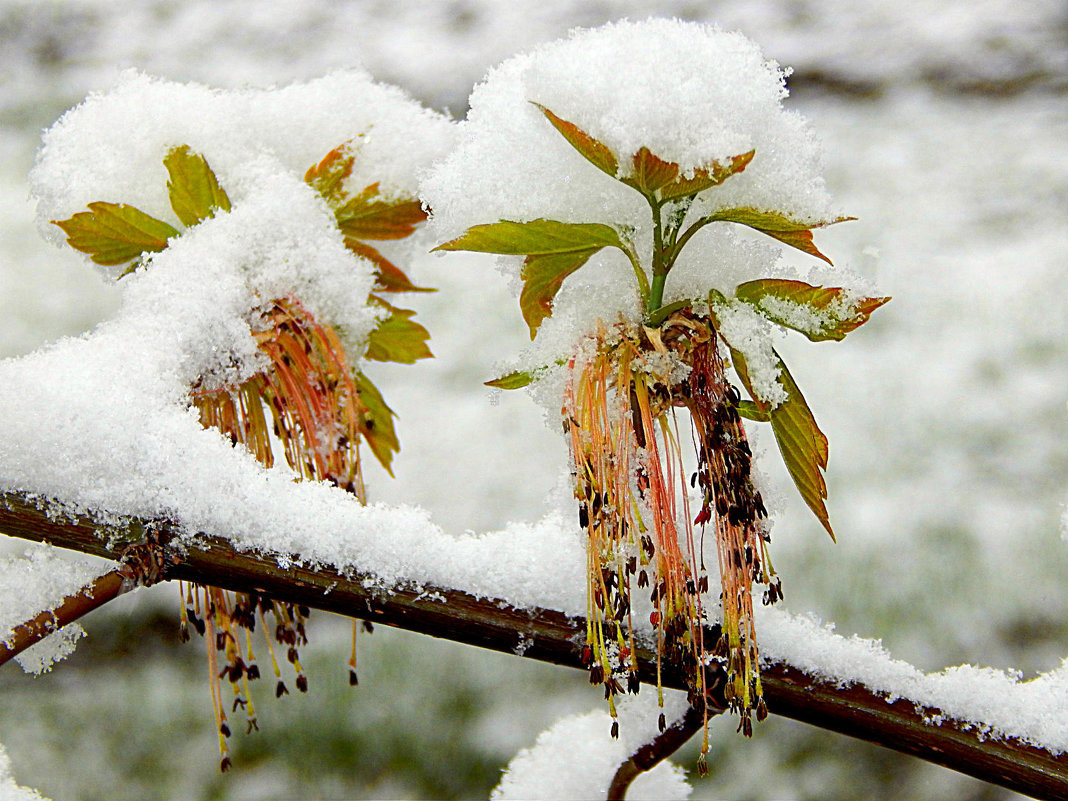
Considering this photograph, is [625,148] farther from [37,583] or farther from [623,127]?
[37,583]

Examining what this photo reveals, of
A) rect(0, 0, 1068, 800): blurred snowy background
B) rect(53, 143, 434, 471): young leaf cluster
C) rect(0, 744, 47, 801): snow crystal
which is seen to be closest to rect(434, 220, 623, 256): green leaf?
rect(53, 143, 434, 471): young leaf cluster

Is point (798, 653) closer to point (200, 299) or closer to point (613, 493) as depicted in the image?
point (613, 493)

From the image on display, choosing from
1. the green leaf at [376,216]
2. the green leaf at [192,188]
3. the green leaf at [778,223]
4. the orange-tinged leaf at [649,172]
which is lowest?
the orange-tinged leaf at [649,172]

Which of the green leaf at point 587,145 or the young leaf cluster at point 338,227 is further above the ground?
the young leaf cluster at point 338,227

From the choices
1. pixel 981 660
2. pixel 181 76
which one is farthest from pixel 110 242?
pixel 181 76

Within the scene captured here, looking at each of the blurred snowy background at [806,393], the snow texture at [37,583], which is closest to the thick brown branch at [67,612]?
the snow texture at [37,583]

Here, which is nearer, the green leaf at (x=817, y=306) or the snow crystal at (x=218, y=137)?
the green leaf at (x=817, y=306)

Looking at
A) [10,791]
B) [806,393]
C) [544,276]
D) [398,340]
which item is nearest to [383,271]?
[398,340]

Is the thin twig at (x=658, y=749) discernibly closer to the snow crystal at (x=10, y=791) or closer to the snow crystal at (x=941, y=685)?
the snow crystal at (x=941, y=685)

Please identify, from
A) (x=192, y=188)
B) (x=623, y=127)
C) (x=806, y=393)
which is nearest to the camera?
(x=623, y=127)
